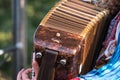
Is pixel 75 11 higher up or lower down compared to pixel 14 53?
higher up

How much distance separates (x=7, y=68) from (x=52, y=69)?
398cm

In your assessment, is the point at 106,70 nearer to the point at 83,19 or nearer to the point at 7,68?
the point at 83,19

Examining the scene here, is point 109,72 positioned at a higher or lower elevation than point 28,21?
higher

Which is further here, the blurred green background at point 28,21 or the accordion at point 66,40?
the blurred green background at point 28,21

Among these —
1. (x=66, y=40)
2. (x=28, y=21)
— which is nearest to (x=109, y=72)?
(x=66, y=40)

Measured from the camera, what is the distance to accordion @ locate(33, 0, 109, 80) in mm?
1106

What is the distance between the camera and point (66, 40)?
1.12 meters

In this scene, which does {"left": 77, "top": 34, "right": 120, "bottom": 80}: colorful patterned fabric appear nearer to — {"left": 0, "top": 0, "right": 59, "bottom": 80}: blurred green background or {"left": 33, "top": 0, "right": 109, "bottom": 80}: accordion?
{"left": 33, "top": 0, "right": 109, "bottom": 80}: accordion

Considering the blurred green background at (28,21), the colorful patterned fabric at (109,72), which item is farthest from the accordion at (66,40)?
the blurred green background at (28,21)

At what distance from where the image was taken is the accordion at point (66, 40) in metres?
1.11

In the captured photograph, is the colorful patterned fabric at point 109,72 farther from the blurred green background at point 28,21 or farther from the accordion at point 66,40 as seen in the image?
the blurred green background at point 28,21

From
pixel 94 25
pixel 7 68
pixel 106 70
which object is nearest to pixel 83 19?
pixel 94 25

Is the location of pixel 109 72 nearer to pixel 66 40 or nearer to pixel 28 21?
pixel 66 40

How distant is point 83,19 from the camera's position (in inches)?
46.9
